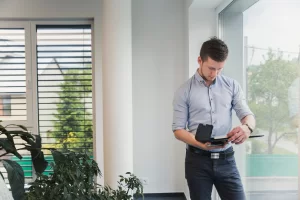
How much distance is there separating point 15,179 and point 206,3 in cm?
210

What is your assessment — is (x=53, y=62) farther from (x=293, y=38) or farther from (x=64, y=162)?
(x=293, y=38)

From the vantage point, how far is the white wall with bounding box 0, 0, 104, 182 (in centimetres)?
334

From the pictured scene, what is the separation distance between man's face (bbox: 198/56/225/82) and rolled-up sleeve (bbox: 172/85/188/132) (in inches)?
6.1

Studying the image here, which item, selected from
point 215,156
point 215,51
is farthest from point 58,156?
point 215,51

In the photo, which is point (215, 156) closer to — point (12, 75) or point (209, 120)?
point (209, 120)

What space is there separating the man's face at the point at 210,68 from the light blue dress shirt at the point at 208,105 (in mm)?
53

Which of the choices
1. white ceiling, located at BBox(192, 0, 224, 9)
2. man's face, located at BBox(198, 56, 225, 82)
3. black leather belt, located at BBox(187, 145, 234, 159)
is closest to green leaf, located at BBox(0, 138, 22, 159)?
black leather belt, located at BBox(187, 145, 234, 159)

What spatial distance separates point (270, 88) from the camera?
2.01 metres

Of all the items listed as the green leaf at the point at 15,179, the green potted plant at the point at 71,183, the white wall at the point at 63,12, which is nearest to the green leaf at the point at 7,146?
the green leaf at the point at 15,179

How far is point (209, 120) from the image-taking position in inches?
72.7

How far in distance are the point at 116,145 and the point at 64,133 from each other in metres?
1.10

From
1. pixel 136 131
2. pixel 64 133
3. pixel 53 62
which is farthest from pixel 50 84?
pixel 136 131

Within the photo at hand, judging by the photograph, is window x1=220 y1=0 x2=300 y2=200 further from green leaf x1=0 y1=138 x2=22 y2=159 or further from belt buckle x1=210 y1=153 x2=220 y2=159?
Answer: green leaf x1=0 y1=138 x2=22 y2=159

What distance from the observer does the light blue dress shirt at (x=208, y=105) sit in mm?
1847
